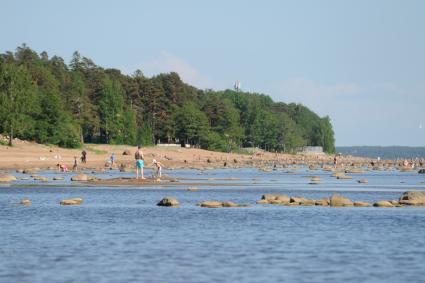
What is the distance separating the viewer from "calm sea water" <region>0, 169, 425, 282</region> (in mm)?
26922

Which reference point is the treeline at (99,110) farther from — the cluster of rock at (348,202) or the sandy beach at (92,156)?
the cluster of rock at (348,202)

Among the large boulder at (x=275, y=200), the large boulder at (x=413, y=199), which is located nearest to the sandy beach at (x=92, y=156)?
the large boulder at (x=275, y=200)

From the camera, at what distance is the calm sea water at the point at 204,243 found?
1060 inches

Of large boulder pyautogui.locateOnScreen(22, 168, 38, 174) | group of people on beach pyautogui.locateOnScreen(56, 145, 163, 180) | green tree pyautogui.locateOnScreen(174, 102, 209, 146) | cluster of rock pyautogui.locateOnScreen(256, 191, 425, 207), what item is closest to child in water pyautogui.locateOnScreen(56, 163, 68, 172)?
group of people on beach pyautogui.locateOnScreen(56, 145, 163, 180)

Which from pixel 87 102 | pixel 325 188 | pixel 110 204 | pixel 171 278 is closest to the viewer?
pixel 171 278

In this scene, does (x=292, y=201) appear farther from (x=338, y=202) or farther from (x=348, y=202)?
(x=348, y=202)

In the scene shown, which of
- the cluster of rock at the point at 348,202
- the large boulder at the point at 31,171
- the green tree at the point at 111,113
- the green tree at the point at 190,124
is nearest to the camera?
the cluster of rock at the point at 348,202

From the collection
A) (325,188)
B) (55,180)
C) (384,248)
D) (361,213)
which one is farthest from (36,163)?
(384,248)

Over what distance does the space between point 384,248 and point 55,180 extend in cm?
4587

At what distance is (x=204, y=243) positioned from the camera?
33750 millimetres

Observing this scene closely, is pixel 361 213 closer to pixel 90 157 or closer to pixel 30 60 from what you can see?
pixel 90 157

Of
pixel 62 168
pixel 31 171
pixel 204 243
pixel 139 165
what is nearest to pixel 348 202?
pixel 204 243

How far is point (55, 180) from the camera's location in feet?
245

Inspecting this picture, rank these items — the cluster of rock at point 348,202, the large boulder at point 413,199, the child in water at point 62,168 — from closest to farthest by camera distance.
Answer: the cluster of rock at point 348,202
the large boulder at point 413,199
the child in water at point 62,168
